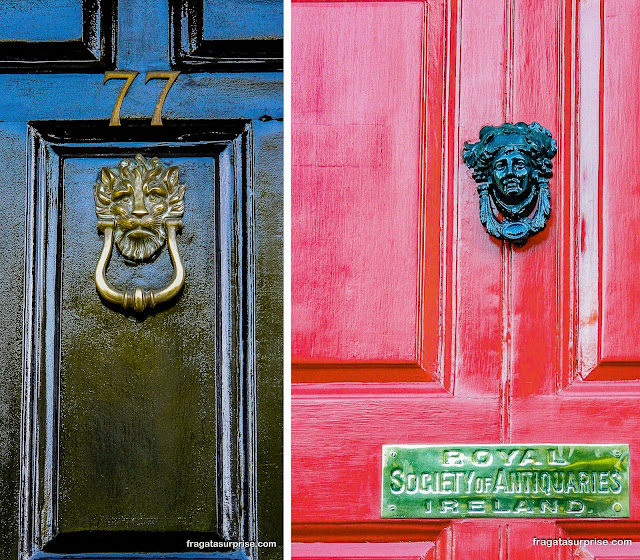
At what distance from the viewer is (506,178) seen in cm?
115

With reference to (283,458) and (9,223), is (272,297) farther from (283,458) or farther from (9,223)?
(9,223)

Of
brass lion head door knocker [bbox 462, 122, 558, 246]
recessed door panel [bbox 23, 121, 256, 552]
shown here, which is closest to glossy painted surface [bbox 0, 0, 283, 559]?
recessed door panel [bbox 23, 121, 256, 552]

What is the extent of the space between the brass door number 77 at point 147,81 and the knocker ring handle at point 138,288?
151 millimetres

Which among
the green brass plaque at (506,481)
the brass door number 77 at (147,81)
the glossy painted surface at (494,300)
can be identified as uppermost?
the brass door number 77 at (147,81)

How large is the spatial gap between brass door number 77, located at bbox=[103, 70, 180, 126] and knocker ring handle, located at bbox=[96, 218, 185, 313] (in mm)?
151

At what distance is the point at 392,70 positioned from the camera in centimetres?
121

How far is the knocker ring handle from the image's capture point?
1.18 metres

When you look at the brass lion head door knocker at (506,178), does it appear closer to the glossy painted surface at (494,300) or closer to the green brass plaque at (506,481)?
the glossy painted surface at (494,300)

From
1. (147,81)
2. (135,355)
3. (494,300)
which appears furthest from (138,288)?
(494,300)

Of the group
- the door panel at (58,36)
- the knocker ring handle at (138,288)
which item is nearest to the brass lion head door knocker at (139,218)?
the knocker ring handle at (138,288)

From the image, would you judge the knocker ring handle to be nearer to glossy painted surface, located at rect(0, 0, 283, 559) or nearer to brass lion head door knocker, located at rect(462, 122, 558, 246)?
glossy painted surface, located at rect(0, 0, 283, 559)

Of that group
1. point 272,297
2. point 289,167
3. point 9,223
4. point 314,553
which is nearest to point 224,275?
point 272,297

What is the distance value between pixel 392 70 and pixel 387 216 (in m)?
0.21

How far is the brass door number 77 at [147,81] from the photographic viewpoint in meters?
1.21
